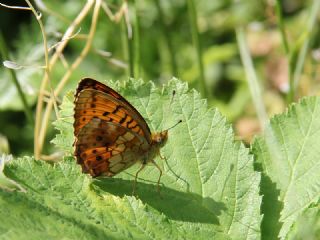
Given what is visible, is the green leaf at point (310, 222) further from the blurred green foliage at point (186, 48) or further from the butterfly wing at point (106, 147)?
the blurred green foliage at point (186, 48)

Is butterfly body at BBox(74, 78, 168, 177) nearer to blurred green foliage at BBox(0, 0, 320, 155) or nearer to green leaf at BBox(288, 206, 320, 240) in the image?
green leaf at BBox(288, 206, 320, 240)

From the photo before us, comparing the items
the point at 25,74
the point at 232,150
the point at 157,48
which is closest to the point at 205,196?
the point at 232,150

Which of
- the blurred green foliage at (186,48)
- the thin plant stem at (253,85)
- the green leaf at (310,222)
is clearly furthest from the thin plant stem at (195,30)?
the green leaf at (310,222)

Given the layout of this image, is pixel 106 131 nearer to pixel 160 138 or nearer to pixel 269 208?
pixel 160 138

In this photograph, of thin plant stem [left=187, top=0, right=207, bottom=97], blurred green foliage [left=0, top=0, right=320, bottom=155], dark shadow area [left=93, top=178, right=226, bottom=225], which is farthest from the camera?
blurred green foliage [left=0, top=0, right=320, bottom=155]

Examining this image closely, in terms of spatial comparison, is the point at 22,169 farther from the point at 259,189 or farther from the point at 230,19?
the point at 230,19

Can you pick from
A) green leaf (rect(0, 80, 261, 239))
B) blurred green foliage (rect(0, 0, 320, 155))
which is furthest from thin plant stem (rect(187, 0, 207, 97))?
blurred green foliage (rect(0, 0, 320, 155))

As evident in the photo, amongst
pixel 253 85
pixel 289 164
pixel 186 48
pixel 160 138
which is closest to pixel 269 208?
pixel 289 164
